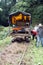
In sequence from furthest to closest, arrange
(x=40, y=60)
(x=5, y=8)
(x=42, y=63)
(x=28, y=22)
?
1. (x=5, y=8)
2. (x=28, y=22)
3. (x=40, y=60)
4. (x=42, y=63)

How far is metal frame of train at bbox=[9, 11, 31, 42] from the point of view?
19.8 metres

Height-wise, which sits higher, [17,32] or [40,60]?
[40,60]

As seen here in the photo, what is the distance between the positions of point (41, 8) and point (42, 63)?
96.3 ft

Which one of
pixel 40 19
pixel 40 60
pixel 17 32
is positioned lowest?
pixel 40 19

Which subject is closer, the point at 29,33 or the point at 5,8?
the point at 29,33

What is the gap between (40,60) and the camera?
11227 millimetres

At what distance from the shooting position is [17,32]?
812 inches

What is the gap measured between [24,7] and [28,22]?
59.4 feet

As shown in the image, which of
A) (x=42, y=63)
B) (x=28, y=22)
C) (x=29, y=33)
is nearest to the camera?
(x=42, y=63)

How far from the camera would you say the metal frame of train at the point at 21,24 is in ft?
65.0

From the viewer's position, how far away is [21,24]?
22.9 m

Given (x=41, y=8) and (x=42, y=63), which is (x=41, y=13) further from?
(x=42, y=63)

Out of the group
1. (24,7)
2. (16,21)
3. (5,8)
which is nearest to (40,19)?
(24,7)

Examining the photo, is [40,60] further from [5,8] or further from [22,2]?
A: [5,8]
